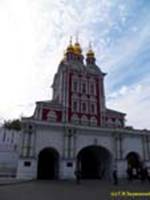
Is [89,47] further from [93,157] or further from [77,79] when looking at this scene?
[93,157]

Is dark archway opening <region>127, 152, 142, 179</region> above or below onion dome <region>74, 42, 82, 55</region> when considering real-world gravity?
below

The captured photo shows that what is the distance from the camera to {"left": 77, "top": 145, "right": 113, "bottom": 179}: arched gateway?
32.0 m

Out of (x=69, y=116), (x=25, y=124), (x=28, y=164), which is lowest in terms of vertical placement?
(x=28, y=164)

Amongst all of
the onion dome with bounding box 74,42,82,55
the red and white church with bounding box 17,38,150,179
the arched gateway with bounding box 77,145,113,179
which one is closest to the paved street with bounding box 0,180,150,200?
the red and white church with bounding box 17,38,150,179

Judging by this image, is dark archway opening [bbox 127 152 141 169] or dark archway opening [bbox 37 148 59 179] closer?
dark archway opening [bbox 37 148 59 179]

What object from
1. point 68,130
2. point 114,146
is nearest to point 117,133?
point 114,146

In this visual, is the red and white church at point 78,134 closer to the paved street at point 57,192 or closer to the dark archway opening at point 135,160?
the dark archway opening at point 135,160

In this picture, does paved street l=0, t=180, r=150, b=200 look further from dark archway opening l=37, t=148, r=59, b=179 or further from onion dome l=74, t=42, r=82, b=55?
onion dome l=74, t=42, r=82, b=55

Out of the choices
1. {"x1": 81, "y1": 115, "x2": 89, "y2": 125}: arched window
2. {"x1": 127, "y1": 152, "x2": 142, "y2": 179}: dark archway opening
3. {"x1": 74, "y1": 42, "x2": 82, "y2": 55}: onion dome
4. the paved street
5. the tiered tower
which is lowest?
the paved street

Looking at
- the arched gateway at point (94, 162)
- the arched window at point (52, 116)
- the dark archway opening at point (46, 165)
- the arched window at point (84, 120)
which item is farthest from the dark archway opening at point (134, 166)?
the arched window at point (52, 116)

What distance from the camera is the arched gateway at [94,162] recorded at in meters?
32.0

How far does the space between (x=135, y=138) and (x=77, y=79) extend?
1443 cm

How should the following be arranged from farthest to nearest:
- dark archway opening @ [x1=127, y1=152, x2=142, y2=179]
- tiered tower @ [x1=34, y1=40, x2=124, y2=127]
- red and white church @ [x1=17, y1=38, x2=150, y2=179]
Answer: tiered tower @ [x1=34, y1=40, x2=124, y2=127] → dark archway opening @ [x1=127, y1=152, x2=142, y2=179] → red and white church @ [x1=17, y1=38, x2=150, y2=179]

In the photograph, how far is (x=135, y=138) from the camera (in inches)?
1310
